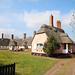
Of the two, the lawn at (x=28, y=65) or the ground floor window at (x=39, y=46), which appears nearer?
the lawn at (x=28, y=65)

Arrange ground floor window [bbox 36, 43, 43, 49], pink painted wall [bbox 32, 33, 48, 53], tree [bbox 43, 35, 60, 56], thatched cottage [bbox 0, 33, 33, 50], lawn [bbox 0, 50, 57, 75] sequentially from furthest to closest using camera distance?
thatched cottage [bbox 0, 33, 33, 50] < ground floor window [bbox 36, 43, 43, 49] < pink painted wall [bbox 32, 33, 48, 53] < tree [bbox 43, 35, 60, 56] < lawn [bbox 0, 50, 57, 75]

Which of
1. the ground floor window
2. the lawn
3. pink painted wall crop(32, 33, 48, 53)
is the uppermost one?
pink painted wall crop(32, 33, 48, 53)

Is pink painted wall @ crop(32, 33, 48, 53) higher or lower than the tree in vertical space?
higher

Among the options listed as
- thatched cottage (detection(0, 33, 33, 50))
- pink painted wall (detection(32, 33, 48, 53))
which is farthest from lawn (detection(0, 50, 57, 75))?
thatched cottage (detection(0, 33, 33, 50))

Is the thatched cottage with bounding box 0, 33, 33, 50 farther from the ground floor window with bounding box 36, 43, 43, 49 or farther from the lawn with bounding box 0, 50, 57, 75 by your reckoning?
the lawn with bounding box 0, 50, 57, 75

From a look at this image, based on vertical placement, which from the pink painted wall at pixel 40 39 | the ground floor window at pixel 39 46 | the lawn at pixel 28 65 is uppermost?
the pink painted wall at pixel 40 39

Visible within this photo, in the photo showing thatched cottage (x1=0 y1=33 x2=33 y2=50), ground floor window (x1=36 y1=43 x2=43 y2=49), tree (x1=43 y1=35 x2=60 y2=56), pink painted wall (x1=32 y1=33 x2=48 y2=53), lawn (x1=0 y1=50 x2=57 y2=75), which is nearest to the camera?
lawn (x1=0 y1=50 x2=57 y2=75)

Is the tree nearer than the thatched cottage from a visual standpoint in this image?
Yes

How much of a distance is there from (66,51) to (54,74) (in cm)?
1603

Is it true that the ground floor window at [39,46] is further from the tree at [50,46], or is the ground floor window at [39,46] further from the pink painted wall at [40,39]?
the tree at [50,46]

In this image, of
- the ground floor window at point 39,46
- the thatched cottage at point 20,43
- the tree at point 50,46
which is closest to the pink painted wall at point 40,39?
the ground floor window at point 39,46

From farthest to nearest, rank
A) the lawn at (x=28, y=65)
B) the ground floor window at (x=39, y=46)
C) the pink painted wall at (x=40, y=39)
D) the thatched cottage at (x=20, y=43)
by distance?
the thatched cottage at (x=20, y=43)
the ground floor window at (x=39, y=46)
the pink painted wall at (x=40, y=39)
the lawn at (x=28, y=65)

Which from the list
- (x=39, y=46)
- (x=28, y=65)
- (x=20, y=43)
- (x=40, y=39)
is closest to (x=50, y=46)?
(x=39, y=46)

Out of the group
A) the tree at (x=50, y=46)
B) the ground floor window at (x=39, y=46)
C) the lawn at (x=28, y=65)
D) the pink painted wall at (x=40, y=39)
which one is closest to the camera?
the lawn at (x=28, y=65)
